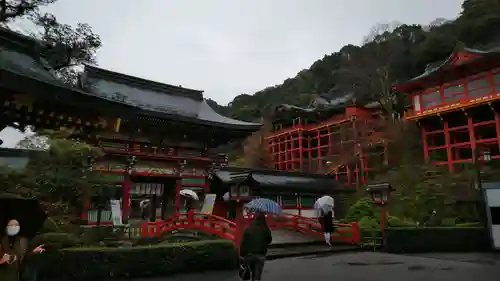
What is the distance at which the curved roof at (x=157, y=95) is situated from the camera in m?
19.5

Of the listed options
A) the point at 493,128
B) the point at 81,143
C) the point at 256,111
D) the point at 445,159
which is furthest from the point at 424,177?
the point at 256,111

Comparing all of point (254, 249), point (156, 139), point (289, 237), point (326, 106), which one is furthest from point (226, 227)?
point (326, 106)

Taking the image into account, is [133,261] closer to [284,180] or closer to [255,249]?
[255,249]

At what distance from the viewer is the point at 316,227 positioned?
17.0 meters

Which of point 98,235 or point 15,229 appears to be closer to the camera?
point 15,229

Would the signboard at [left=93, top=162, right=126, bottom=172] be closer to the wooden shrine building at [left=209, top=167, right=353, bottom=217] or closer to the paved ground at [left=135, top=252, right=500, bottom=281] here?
the wooden shrine building at [left=209, top=167, right=353, bottom=217]

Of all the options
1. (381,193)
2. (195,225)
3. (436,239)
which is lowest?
(436,239)

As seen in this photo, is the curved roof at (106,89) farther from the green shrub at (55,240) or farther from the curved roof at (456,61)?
the curved roof at (456,61)

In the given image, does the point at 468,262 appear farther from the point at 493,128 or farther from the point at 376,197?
the point at 493,128

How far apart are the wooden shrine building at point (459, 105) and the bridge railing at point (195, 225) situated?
54.6ft

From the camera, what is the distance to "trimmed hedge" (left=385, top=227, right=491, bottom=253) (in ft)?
45.7

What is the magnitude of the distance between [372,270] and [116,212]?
425 inches

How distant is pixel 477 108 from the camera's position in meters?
24.5

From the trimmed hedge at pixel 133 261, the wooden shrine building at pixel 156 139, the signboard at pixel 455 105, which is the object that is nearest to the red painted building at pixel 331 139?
the signboard at pixel 455 105
